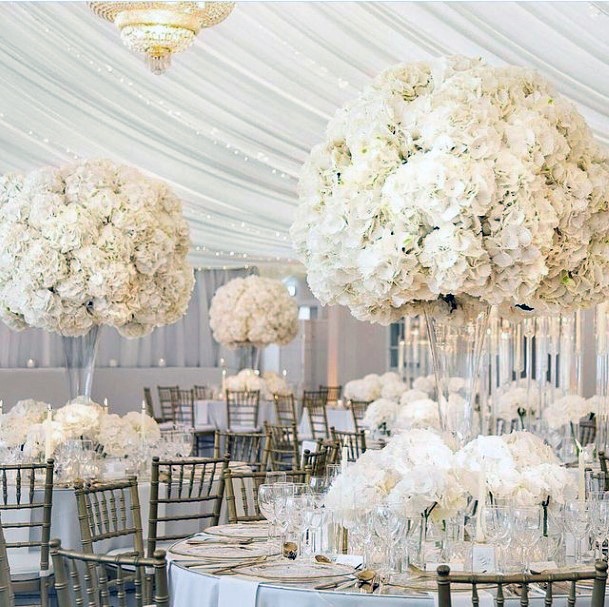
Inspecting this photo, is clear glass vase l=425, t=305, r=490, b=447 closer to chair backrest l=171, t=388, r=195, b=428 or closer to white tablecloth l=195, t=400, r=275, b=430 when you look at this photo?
chair backrest l=171, t=388, r=195, b=428

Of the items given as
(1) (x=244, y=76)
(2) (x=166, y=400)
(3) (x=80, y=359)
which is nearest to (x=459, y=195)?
(3) (x=80, y=359)

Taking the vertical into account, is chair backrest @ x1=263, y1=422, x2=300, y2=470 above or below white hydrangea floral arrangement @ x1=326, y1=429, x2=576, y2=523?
below

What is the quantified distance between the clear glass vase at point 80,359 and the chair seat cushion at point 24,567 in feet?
4.30

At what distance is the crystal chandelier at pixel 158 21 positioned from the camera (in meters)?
6.93

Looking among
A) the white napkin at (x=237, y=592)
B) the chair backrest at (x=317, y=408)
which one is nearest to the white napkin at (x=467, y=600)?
the white napkin at (x=237, y=592)

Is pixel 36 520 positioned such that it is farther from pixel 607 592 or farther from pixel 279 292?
pixel 279 292

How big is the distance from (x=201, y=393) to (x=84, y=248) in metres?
10.2

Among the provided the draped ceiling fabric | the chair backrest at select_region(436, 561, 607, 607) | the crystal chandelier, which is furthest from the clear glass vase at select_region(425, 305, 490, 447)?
the crystal chandelier

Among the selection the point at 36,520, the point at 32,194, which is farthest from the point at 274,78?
the point at 36,520

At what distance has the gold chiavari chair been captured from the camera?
5781 mm

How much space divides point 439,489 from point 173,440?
321 centimetres

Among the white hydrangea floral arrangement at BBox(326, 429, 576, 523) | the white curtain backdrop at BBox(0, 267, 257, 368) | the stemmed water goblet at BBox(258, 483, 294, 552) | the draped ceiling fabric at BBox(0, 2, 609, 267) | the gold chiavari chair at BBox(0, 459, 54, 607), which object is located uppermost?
the draped ceiling fabric at BBox(0, 2, 609, 267)

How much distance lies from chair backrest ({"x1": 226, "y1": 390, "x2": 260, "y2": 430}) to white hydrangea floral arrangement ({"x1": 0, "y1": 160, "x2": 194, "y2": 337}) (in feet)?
23.4

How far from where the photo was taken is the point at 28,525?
229 inches
